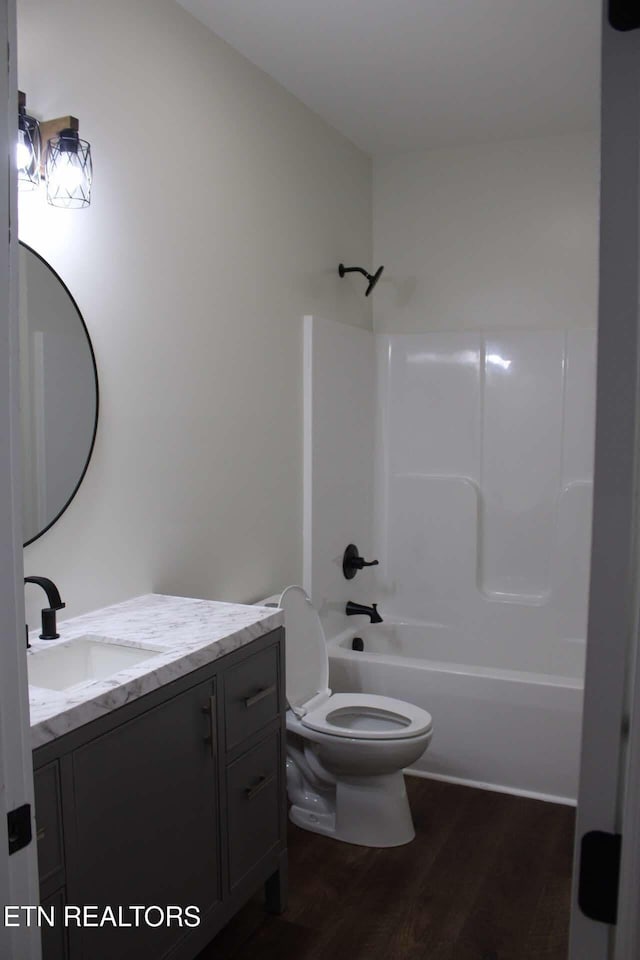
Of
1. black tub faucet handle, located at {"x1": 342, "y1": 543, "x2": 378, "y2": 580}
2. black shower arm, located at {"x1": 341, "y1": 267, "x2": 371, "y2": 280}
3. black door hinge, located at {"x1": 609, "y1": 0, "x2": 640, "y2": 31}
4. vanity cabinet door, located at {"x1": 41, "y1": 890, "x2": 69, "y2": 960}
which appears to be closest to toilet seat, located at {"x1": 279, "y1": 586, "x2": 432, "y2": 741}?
black tub faucet handle, located at {"x1": 342, "y1": 543, "x2": 378, "y2": 580}

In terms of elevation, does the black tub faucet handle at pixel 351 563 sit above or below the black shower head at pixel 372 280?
below

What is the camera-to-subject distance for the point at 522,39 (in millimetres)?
2809

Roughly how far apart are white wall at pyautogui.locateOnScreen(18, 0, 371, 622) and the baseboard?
0.97m

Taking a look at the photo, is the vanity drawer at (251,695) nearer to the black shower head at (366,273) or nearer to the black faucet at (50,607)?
the black faucet at (50,607)

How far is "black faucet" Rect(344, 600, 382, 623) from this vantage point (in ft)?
12.3

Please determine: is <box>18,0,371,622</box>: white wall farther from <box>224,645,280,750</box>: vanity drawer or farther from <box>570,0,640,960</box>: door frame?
<box>570,0,640,960</box>: door frame

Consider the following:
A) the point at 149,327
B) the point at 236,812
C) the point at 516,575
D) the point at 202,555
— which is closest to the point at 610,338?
the point at 236,812

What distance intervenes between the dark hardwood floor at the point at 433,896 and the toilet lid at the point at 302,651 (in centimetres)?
48

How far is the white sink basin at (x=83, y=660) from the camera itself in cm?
194

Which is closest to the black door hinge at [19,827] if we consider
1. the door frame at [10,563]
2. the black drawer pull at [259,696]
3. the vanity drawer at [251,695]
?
the door frame at [10,563]

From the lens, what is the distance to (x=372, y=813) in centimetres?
275

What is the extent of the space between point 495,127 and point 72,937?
3495mm

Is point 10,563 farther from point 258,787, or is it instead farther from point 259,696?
point 258,787

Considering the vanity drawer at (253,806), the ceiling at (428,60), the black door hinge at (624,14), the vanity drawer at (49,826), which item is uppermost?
the ceiling at (428,60)
